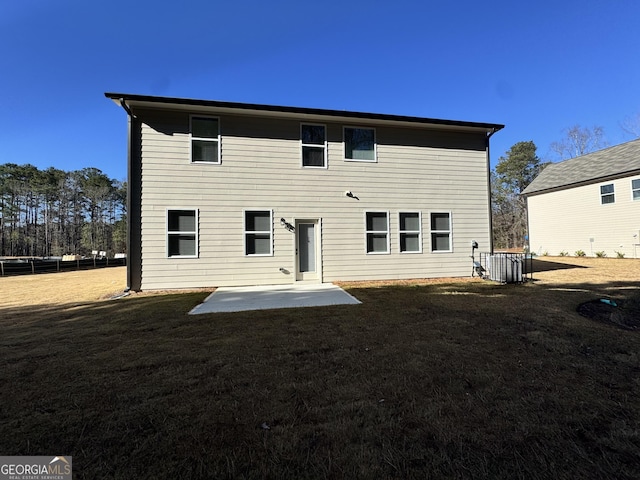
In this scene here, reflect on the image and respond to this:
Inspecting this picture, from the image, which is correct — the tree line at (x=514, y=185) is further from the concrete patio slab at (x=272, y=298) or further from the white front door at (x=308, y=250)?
the concrete patio slab at (x=272, y=298)

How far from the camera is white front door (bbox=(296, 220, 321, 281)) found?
9.09 metres

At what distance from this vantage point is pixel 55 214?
119 feet

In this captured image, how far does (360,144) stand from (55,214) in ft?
145

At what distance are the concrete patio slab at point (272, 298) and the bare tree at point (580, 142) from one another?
1221 inches

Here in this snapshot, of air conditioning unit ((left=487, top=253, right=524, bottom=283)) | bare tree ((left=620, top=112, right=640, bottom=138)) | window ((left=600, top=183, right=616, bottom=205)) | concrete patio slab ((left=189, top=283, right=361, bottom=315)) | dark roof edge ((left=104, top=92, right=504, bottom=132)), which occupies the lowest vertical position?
concrete patio slab ((left=189, top=283, right=361, bottom=315))

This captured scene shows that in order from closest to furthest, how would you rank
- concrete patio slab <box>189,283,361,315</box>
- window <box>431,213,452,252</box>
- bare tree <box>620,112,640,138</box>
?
concrete patio slab <box>189,283,361,315</box> → window <box>431,213,452,252</box> → bare tree <box>620,112,640,138</box>

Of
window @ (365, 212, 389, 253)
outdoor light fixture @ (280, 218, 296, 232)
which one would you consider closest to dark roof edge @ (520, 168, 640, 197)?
window @ (365, 212, 389, 253)

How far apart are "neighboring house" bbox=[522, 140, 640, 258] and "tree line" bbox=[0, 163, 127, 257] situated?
42.6 metres

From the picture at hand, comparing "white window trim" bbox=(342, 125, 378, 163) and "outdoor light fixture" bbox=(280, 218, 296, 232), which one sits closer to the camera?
"outdoor light fixture" bbox=(280, 218, 296, 232)

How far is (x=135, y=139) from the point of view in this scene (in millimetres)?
8078

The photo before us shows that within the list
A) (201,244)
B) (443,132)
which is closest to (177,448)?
(201,244)

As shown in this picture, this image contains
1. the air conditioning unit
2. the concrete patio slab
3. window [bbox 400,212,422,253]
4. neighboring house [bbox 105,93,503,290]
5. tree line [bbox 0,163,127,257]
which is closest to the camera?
the concrete patio slab

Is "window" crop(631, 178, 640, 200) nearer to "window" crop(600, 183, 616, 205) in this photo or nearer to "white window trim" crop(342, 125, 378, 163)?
"window" crop(600, 183, 616, 205)

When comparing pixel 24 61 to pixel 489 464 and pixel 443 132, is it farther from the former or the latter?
pixel 489 464
